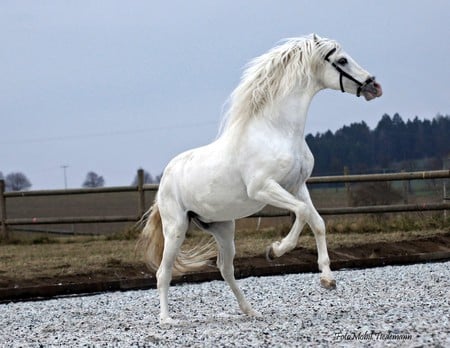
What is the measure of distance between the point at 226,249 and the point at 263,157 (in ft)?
3.80

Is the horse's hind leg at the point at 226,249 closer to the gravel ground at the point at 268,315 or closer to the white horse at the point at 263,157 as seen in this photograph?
the white horse at the point at 263,157

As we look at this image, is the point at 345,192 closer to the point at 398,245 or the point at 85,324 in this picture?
the point at 398,245

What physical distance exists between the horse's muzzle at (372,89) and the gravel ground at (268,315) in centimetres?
175

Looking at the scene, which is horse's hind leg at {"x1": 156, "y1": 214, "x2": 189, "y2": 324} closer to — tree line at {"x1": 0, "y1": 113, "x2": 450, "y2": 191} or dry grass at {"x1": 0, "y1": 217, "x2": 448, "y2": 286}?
dry grass at {"x1": 0, "y1": 217, "x2": 448, "y2": 286}

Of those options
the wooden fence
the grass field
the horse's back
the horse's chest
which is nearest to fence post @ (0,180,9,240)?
the wooden fence

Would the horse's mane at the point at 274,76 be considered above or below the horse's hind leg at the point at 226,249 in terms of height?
above

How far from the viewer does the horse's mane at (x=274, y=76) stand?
22.5 feet

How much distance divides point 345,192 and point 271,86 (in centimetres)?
932

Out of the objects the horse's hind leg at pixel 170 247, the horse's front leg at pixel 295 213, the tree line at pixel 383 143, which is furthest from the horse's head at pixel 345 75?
the tree line at pixel 383 143

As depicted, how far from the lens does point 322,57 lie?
22.4ft

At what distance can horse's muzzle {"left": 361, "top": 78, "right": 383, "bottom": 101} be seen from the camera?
6.72 m

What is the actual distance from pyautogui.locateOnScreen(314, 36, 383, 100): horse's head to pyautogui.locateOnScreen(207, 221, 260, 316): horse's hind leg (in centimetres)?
156

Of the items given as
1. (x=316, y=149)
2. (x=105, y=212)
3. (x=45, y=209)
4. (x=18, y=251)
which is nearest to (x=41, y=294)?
(x=18, y=251)

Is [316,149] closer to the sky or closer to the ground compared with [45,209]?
closer to the sky
